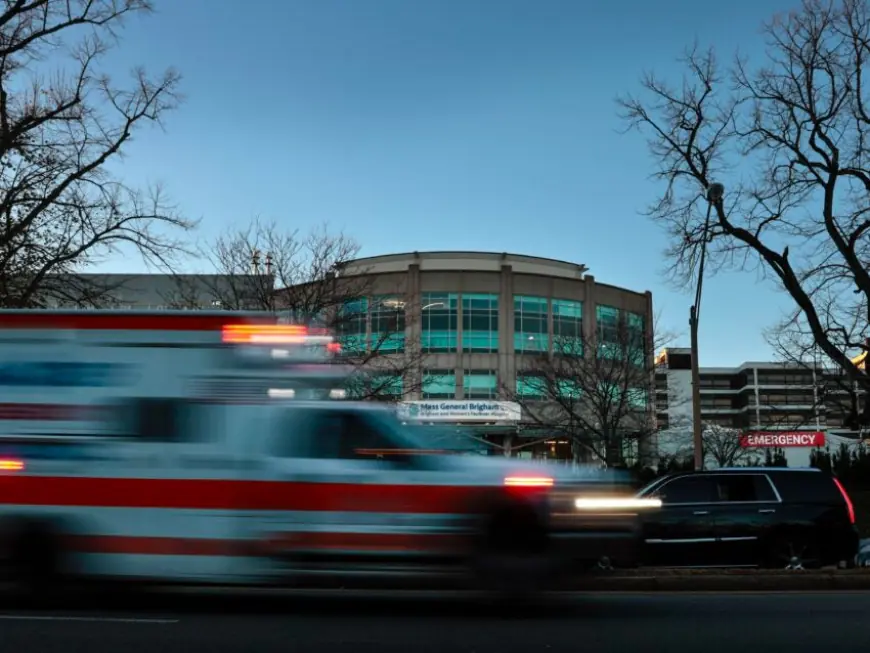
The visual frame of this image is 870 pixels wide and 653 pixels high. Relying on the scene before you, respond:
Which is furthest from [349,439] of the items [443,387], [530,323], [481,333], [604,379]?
[530,323]

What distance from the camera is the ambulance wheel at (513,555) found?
8.02m

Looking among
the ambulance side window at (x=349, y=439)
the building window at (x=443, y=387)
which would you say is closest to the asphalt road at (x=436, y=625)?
the ambulance side window at (x=349, y=439)

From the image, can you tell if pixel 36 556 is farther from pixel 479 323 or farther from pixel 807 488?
pixel 479 323

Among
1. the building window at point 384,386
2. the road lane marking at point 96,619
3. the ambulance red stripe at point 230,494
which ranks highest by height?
the building window at point 384,386

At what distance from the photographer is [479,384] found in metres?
A: 67.4

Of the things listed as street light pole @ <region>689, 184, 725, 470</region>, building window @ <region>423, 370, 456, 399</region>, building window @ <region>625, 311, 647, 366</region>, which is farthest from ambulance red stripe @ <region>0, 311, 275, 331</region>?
building window @ <region>423, 370, 456, 399</region>

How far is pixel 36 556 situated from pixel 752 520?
967 cm

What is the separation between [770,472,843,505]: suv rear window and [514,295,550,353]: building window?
54.7 metres

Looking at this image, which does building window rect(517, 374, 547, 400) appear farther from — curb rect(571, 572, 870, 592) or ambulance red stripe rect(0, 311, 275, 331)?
ambulance red stripe rect(0, 311, 275, 331)

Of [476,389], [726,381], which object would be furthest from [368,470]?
[726,381]

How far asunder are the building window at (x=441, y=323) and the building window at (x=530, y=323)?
4.75m

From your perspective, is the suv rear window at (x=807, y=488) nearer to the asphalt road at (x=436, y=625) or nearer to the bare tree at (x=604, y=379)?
the asphalt road at (x=436, y=625)

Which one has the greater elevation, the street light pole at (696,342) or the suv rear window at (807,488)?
the street light pole at (696,342)

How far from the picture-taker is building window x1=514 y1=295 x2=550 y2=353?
68.7 meters
